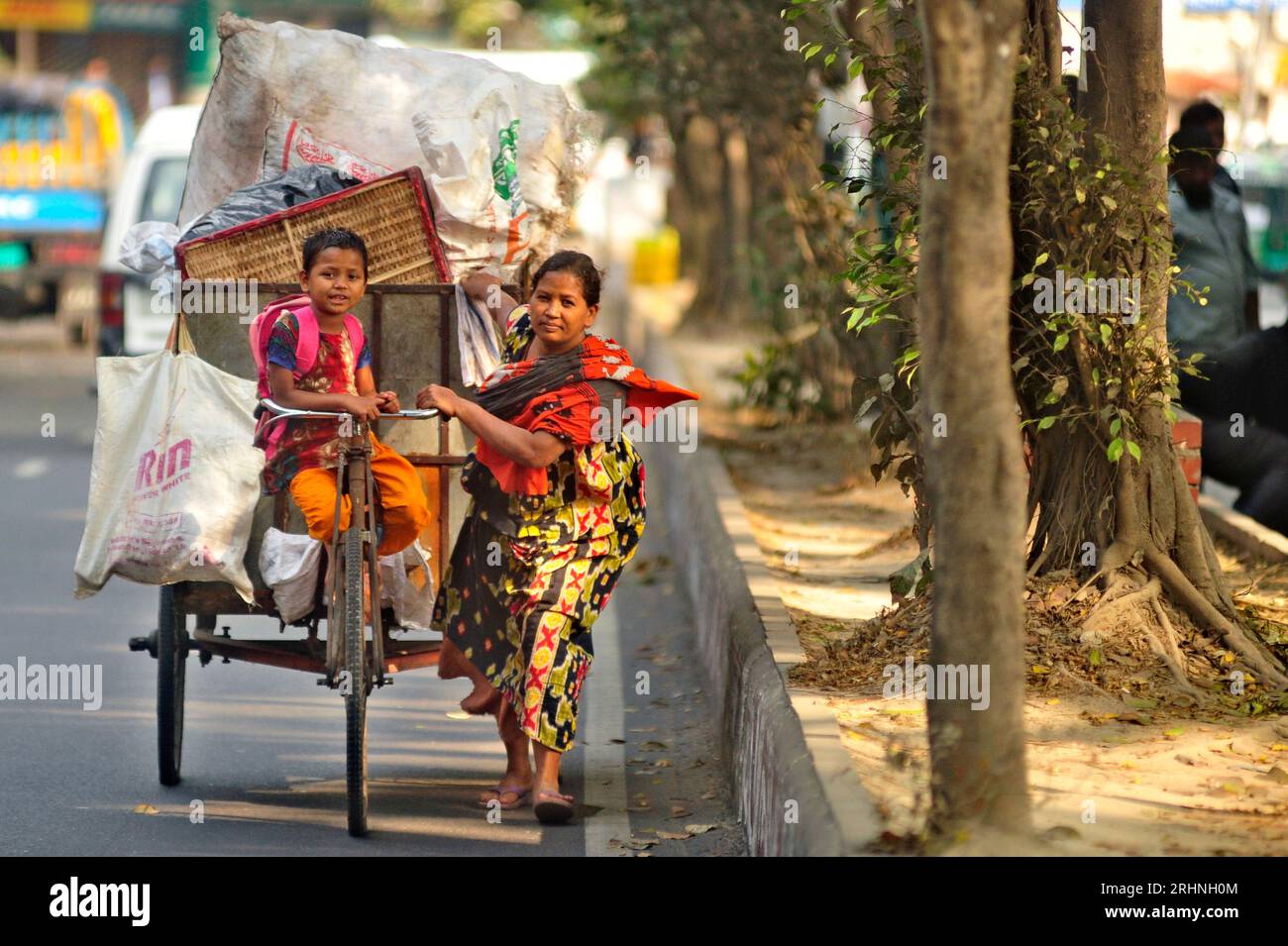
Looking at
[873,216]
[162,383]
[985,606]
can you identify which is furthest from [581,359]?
[873,216]

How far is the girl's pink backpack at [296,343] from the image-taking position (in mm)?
6258

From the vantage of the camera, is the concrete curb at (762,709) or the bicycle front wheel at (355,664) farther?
the bicycle front wheel at (355,664)

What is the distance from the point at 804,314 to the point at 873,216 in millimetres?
2878

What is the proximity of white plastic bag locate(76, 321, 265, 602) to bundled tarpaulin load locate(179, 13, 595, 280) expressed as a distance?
1.19 metres

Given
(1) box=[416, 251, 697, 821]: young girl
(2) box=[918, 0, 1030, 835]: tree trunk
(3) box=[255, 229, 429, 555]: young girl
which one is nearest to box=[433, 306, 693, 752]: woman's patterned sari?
(1) box=[416, 251, 697, 821]: young girl

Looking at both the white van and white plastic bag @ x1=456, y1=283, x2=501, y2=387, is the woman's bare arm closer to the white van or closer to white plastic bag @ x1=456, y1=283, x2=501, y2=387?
white plastic bag @ x1=456, y1=283, x2=501, y2=387

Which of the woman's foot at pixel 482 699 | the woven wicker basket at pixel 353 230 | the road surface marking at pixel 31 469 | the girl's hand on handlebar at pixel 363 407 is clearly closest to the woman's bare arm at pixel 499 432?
the girl's hand on handlebar at pixel 363 407

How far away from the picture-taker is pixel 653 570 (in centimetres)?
1156

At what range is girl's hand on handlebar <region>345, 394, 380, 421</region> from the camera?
6.10 meters

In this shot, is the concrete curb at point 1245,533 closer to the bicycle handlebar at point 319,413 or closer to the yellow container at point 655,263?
the bicycle handlebar at point 319,413

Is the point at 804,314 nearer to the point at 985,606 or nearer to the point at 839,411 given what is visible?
the point at 839,411

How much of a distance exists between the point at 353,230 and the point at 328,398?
3.29 ft

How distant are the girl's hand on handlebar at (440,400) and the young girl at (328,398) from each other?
0.75 feet
